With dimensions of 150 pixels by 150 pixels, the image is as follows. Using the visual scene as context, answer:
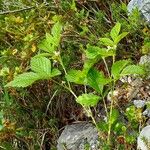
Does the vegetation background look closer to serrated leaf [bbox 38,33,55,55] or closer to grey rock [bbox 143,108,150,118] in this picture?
grey rock [bbox 143,108,150,118]

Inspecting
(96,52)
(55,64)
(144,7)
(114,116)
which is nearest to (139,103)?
(114,116)

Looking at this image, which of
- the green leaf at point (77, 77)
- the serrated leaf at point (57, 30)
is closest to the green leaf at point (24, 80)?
the green leaf at point (77, 77)

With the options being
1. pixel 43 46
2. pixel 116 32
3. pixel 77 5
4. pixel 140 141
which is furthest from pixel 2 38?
pixel 140 141

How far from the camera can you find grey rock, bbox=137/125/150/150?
2.30m

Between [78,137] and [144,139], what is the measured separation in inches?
26.6

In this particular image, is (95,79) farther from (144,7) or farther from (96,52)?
(144,7)

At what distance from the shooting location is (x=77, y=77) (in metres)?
2.62

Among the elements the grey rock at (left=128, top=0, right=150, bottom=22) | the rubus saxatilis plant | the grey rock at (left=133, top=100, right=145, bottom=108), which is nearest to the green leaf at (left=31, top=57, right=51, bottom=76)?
the rubus saxatilis plant

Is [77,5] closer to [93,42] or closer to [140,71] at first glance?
[93,42]

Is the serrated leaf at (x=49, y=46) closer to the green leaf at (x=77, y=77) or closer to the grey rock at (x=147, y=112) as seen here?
the green leaf at (x=77, y=77)

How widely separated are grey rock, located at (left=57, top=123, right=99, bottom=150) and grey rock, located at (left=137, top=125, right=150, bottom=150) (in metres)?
0.33

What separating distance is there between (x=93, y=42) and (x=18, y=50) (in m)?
0.62

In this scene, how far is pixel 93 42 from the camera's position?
3.11 m

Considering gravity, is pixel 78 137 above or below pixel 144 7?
below
